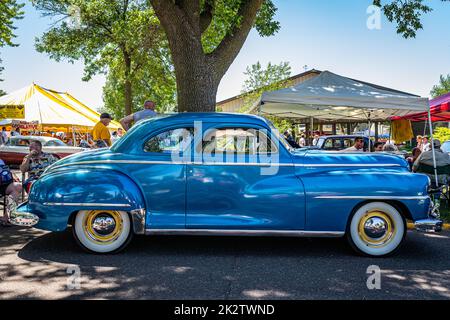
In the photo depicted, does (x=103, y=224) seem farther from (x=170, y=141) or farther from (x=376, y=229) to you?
(x=376, y=229)

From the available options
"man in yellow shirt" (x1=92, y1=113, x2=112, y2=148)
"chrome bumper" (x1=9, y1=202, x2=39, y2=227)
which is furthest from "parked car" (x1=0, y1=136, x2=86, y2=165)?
"chrome bumper" (x1=9, y1=202, x2=39, y2=227)

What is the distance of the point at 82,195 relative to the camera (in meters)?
4.70

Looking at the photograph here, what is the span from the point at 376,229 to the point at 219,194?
1.99 meters

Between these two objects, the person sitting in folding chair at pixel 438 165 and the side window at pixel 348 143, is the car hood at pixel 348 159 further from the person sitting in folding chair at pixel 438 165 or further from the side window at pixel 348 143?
the side window at pixel 348 143

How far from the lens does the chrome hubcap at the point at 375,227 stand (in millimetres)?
4812

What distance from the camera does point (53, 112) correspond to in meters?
21.7

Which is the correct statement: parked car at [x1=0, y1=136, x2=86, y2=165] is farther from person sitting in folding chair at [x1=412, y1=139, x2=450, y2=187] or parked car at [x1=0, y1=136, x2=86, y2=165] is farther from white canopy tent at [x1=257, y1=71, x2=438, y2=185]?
person sitting in folding chair at [x1=412, y1=139, x2=450, y2=187]

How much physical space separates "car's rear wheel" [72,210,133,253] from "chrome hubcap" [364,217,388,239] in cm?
294

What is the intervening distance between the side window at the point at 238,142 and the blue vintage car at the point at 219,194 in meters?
0.01

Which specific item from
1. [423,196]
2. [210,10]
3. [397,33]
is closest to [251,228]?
[423,196]

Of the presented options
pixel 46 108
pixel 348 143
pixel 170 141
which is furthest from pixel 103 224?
pixel 46 108

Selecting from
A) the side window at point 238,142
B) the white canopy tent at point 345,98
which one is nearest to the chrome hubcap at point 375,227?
the side window at point 238,142

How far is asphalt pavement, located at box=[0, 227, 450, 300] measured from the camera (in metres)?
3.67

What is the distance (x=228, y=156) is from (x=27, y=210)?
2.59m
